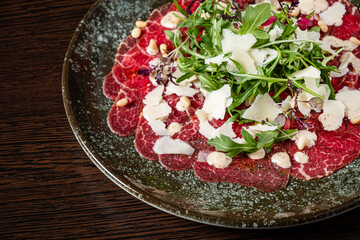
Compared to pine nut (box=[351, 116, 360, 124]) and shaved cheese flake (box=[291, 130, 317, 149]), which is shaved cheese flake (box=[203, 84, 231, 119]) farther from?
pine nut (box=[351, 116, 360, 124])

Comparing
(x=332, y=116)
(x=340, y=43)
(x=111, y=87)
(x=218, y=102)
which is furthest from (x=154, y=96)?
(x=340, y=43)

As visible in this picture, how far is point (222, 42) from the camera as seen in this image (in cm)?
261

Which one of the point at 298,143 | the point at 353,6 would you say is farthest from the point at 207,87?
the point at 353,6

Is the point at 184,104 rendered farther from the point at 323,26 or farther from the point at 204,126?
the point at 323,26

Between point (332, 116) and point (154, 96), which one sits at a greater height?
point (332, 116)

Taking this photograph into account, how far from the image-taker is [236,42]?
2541 millimetres

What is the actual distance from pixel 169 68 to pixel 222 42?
435 millimetres

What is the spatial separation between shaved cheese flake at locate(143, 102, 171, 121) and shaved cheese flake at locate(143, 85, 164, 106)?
3cm

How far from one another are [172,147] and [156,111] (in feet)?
0.91

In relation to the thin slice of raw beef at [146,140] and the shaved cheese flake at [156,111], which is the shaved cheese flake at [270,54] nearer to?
the shaved cheese flake at [156,111]

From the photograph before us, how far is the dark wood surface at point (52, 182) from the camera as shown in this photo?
8.31 ft

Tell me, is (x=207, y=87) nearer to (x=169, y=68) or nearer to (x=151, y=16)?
(x=169, y=68)

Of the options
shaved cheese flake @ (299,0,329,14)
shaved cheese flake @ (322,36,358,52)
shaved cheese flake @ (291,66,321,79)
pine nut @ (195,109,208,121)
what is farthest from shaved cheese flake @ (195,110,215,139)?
shaved cheese flake @ (299,0,329,14)

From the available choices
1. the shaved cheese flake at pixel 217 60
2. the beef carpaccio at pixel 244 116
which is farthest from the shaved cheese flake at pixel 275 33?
the shaved cheese flake at pixel 217 60
